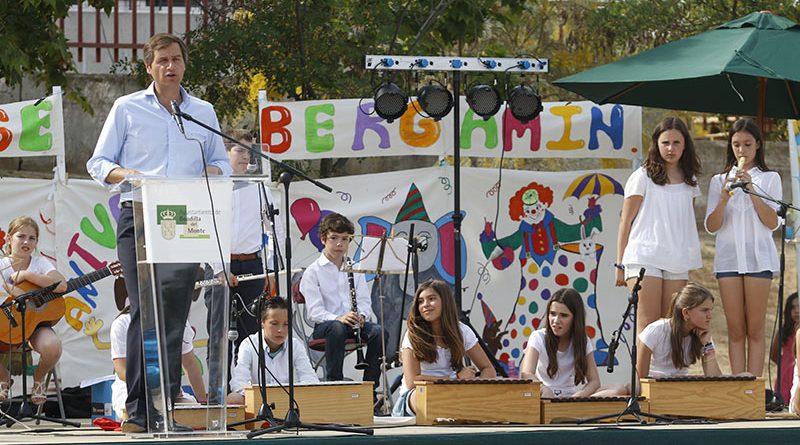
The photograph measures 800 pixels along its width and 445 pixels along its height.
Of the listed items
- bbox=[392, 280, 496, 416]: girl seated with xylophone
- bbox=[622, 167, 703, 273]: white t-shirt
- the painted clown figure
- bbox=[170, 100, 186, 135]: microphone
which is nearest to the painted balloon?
the painted clown figure

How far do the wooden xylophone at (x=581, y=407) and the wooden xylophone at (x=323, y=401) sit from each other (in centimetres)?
85

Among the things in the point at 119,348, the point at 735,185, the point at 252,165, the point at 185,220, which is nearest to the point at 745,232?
the point at 735,185

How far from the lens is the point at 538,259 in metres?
9.43

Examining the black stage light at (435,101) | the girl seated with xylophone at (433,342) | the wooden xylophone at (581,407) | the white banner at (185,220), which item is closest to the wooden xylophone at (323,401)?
the girl seated with xylophone at (433,342)

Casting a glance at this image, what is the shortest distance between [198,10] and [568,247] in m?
4.08

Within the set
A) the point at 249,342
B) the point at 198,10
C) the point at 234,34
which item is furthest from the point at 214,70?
the point at 249,342

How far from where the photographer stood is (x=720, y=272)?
24.3 ft

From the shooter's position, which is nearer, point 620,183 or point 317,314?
point 317,314

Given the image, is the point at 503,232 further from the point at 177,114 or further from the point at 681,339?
the point at 177,114

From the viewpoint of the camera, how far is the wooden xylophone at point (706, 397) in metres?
6.22

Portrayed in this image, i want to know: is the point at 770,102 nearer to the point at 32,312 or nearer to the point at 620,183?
the point at 620,183

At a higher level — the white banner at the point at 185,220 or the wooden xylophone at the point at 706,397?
the white banner at the point at 185,220

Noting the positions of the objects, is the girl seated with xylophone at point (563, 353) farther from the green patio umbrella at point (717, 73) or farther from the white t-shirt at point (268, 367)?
the green patio umbrella at point (717, 73)

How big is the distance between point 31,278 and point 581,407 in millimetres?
3225
